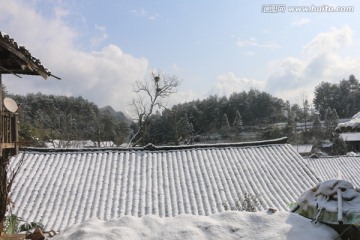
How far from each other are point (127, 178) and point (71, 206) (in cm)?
207

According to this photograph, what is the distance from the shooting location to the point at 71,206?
32.0 ft

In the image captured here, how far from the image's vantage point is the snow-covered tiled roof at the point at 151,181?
9.66m

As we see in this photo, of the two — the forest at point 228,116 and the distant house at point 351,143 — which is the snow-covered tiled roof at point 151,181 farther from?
the forest at point 228,116

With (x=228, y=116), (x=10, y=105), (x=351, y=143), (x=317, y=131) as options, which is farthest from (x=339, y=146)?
(x=10, y=105)

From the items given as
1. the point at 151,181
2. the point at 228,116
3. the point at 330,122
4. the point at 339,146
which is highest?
the point at 228,116

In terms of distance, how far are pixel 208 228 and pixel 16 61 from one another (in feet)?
17.3

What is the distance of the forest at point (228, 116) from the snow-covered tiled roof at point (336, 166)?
19810 mm

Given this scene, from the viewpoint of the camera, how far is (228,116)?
58000 mm

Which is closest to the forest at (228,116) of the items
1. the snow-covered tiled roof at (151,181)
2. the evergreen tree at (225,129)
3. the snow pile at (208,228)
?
the evergreen tree at (225,129)

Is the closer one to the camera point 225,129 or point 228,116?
point 225,129

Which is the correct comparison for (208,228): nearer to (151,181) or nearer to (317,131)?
(151,181)

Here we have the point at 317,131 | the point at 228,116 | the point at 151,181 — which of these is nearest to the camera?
the point at 151,181

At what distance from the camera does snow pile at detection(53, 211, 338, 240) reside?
279 centimetres

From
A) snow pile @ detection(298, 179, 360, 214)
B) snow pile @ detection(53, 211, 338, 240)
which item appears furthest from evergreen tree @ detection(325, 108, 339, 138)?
snow pile @ detection(53, 211, 338, 240)
